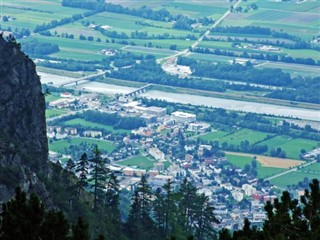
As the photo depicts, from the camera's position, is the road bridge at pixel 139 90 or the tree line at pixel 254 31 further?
the tree line at pixel 254 31

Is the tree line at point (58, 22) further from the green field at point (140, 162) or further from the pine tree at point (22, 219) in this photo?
the pine tree at point (22, 219)

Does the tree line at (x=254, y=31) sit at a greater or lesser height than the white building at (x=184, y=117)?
greater

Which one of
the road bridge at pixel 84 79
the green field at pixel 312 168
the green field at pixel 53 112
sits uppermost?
the green field at pixel 312 168

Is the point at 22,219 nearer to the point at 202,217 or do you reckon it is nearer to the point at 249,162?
the point at 202,217

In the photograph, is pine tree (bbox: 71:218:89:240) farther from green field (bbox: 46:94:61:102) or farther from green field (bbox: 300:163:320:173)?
green field (bbox: 46:94:61:102)

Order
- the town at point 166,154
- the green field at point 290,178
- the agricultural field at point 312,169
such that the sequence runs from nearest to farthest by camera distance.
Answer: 1. the town at point 166,154
2. the green field at point 290,178
3. the agricultural field at point 312,169

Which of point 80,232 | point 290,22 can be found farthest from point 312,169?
point 80,232

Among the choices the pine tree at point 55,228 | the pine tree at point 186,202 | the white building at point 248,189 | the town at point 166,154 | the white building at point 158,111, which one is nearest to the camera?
the pine tree at point 55,228

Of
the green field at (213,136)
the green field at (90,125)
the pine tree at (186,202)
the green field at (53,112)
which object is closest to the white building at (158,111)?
the green field at (90,125)
